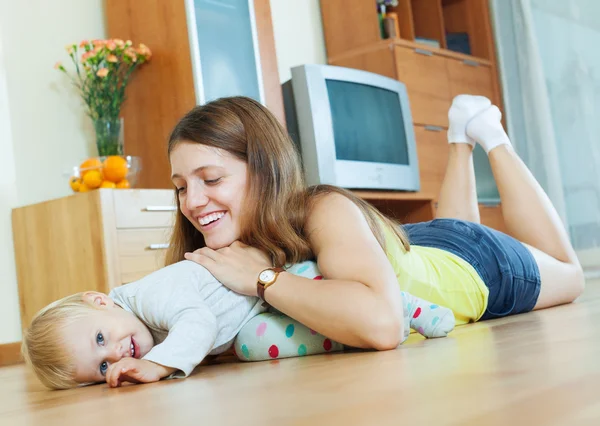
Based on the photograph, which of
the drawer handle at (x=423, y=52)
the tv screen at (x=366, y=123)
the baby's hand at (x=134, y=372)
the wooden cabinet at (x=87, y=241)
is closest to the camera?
the baby's hand at (x=134, y=372)

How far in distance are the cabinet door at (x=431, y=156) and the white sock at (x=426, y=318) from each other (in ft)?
8.87

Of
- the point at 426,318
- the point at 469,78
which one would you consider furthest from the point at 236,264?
the point at 469,78

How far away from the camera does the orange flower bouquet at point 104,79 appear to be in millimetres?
3150

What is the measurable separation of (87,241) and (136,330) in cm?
140

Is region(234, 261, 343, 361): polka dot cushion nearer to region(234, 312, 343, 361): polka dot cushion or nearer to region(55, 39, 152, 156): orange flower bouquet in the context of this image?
region(234, 312, 343, 361): polka dot cushion

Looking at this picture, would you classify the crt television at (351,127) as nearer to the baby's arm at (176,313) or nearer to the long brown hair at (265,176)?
the long brown hair at (265,176)

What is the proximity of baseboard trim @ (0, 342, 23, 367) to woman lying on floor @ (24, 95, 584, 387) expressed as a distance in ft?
4.66

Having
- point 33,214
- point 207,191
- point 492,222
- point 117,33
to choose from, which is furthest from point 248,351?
point 492,222

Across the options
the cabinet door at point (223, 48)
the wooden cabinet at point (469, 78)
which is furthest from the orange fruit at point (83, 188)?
the wooden cabinet at point (469, 78)

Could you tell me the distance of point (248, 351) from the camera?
157 cm

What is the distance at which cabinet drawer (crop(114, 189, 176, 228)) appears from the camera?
2779 mm

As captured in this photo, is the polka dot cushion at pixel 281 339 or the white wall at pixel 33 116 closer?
the polka dot cushion at pixel 281 339

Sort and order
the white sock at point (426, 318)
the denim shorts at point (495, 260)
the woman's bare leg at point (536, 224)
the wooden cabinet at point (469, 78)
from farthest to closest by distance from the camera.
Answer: the wooden cabinet at point (469, 78) → the woman's bare leg at point (536, 224) → the denim shorts at point (495, 260) → the white sock at point (426, 318)

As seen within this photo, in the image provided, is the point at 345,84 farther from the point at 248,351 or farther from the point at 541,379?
the point at 541,379
